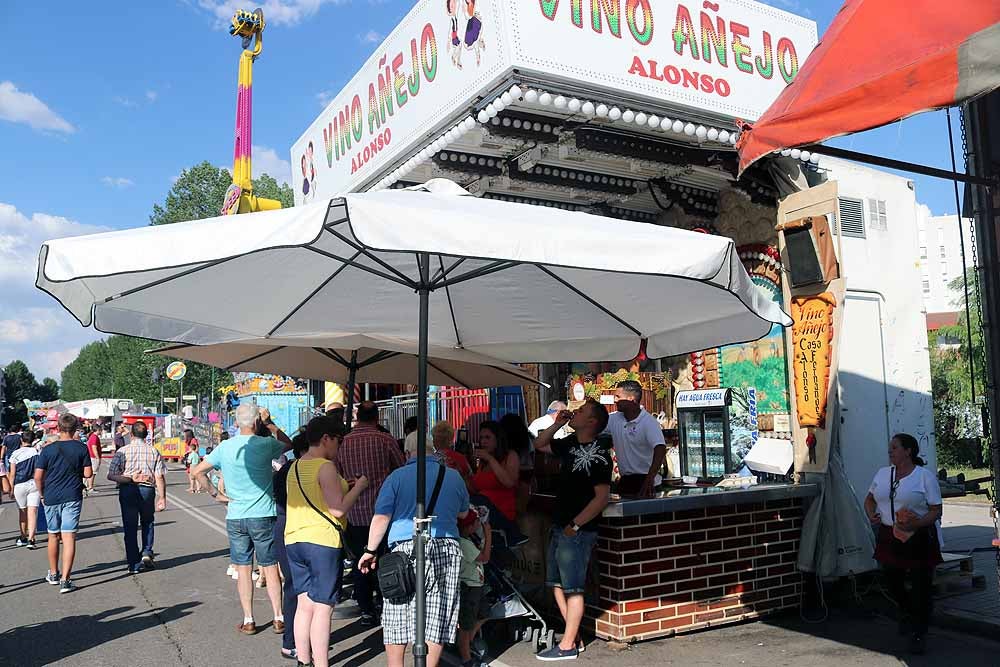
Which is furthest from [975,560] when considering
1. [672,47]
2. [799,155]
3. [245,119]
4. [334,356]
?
[245,119]

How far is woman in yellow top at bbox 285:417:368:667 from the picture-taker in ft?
16.3

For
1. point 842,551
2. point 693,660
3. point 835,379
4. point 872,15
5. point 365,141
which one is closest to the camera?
point 872,15

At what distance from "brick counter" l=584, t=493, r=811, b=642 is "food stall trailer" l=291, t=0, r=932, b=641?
0.01 m

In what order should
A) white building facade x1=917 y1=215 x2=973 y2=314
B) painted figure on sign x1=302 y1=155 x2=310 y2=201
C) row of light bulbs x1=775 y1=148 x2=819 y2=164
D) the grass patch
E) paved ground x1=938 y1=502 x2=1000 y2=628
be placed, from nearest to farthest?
paved ground x1=938 y1=502 x2=1000 y2=628, row of light bulbs x1=775 y1=148 x2=819 y2=164, painted figure on sign x1=302 y1=155 x2=310 y2=201, the grass patch, white building facade x1=917 y1=215 x2=973 y2=314

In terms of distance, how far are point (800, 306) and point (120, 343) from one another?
8823 cm

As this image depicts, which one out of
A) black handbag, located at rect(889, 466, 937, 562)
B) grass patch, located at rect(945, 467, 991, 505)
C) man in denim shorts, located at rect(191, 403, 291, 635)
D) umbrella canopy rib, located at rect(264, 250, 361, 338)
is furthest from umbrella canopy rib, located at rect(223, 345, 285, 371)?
grass patch, located at rect(945, 467, 991, 505)

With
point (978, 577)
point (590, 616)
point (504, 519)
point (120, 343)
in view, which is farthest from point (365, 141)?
point (120, 343)

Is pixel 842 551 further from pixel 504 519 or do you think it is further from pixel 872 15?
pixel 872 15

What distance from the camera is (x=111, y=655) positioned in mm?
6098

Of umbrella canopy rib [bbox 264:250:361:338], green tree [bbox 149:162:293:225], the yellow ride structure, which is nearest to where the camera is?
umbrella canopy rib [bbox 264:250:361:338]

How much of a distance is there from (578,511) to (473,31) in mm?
4475

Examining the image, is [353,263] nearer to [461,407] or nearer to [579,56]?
[579,56]

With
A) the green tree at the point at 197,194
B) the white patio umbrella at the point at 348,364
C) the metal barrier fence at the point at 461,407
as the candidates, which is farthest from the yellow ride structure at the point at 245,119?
the green tree at the point at 197,194

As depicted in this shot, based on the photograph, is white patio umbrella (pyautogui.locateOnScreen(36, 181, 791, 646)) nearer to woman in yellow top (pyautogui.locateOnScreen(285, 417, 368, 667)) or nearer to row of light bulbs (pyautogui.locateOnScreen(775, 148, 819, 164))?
woman in yellow top (pyautogui.locateOnScreen(285, 417, 368, 667))
